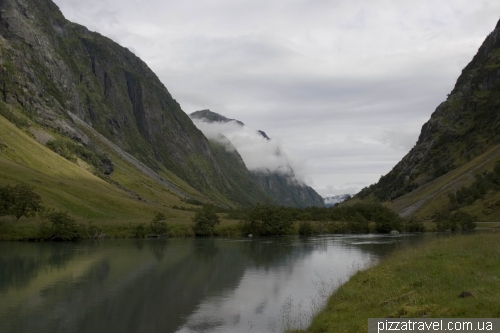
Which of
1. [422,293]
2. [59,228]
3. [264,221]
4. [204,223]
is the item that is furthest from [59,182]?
[422,293]

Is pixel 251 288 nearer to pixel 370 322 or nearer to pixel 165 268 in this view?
pixel 165 268

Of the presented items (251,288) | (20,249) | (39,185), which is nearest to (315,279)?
(251,288)

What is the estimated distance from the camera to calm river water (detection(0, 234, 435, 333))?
3198 centimetres

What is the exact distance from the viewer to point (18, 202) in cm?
9669

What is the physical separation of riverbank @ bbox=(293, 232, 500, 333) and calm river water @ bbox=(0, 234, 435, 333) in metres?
3.86

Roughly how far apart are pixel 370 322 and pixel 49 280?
40.0 metres

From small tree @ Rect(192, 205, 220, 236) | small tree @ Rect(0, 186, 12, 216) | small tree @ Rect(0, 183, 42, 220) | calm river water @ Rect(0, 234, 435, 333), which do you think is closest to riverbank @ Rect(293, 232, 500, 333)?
calm river water @ Rect(0, 234, 435, 333)

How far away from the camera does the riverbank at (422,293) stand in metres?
22.1

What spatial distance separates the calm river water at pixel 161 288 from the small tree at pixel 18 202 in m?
16.4

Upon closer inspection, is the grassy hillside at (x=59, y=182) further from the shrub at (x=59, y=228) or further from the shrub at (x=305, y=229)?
the shrub at (x=305, y=229)

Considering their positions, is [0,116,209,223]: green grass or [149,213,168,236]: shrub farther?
[0,116,209,223]: green grass

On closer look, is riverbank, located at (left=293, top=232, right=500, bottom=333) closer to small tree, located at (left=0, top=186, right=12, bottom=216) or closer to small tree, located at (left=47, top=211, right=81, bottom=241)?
small tree, located at (left=47, top=211, right=81, bottom=241)

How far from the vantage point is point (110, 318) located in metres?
33.3

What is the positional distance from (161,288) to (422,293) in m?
27.1
